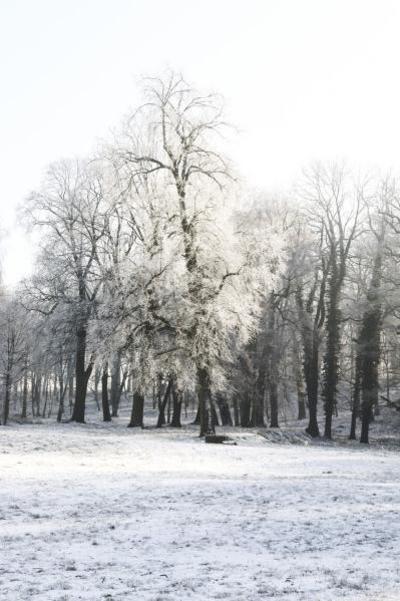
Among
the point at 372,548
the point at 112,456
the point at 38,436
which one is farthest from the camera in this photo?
the point at 38,436

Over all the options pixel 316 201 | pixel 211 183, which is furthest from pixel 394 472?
pixel 316 201

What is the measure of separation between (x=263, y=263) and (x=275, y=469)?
10.9m

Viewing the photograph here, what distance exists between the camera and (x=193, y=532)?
951cm

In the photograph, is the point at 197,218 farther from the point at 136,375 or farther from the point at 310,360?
the point at 310,360

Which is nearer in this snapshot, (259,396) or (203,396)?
(203,396)

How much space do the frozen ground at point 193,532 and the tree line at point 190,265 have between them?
946cm

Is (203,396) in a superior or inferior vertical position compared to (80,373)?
inferior

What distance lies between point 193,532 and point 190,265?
58.2 feet

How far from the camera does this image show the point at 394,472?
59.1 ft

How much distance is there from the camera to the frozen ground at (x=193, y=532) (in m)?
6.79

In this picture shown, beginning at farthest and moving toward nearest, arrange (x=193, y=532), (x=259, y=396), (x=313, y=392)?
(x=259, y=396) < (x=313, y=392) < (x=193, y=532)

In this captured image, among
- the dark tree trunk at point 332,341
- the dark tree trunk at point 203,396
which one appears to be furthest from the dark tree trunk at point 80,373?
the dark tree trunk at point 332,341

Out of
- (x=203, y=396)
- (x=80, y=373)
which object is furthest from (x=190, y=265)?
(x=80, y=373)

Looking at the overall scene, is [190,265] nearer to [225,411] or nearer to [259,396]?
[259,396]
